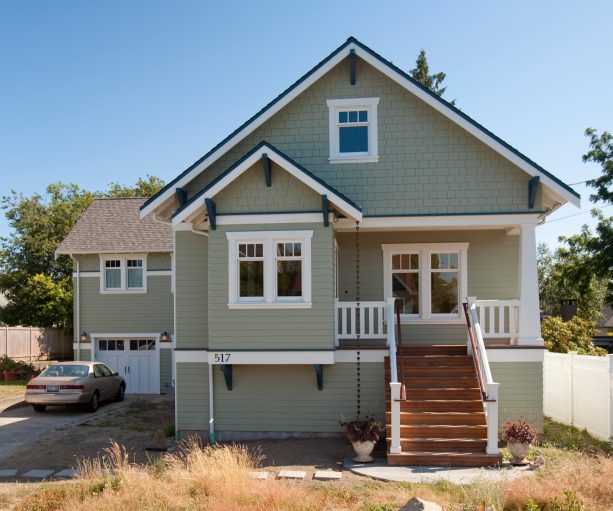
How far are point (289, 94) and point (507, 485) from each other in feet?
32.5

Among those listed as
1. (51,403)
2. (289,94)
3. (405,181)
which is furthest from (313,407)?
(51,403)

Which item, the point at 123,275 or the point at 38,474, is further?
the point at 123,275

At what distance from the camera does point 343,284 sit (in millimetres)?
16203

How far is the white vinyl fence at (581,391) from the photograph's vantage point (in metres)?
13.2

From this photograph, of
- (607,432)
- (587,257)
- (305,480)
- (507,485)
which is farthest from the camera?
(587,257)

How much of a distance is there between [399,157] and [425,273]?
3160mm

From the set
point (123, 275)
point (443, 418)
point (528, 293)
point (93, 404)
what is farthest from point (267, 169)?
point (123, 275)

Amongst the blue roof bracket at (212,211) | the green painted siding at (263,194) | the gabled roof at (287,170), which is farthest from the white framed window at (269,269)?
the gabled roof at (287,170)

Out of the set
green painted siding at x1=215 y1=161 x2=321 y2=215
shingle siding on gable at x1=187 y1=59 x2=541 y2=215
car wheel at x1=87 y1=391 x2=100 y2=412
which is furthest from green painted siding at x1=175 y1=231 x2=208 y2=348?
car wheel at x1=87 y1=391 x2=100 y2=412

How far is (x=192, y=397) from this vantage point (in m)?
14.7

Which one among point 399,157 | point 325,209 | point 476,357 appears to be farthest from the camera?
point 399,157

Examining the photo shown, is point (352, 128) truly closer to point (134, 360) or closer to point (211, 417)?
point (211, 417)

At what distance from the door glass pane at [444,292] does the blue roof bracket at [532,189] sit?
107 inches

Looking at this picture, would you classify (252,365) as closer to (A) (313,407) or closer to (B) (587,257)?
(A) (313,407)
